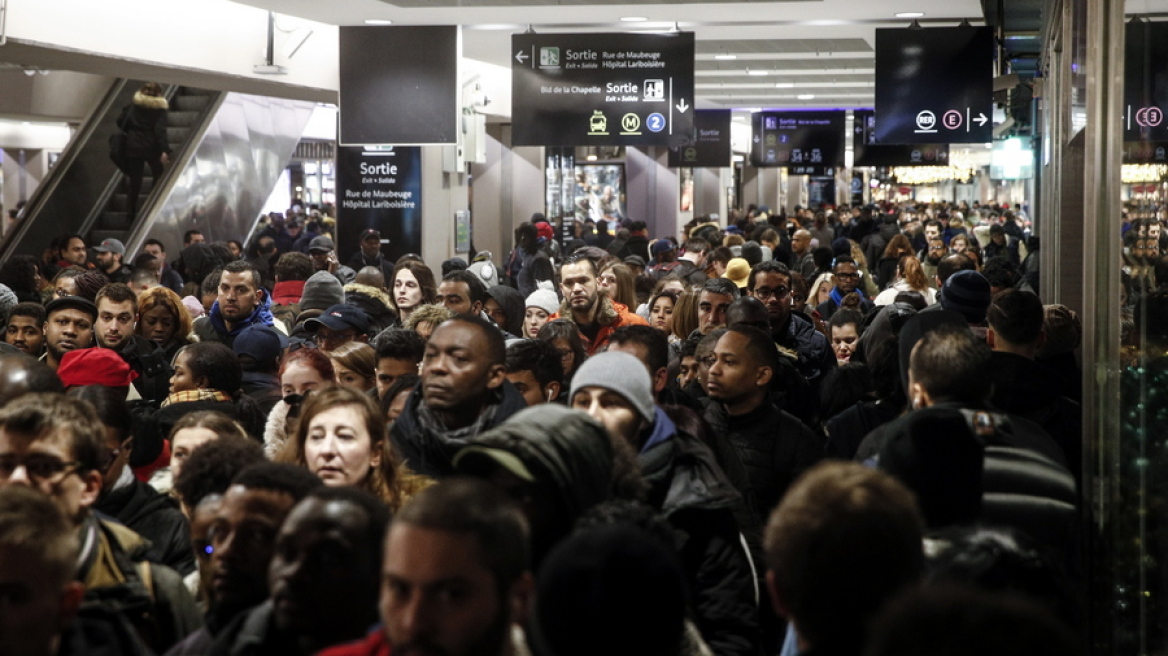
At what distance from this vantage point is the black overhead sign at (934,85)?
11781 mm

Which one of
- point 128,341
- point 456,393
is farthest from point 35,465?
point 128,341

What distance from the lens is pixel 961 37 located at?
11.8 m

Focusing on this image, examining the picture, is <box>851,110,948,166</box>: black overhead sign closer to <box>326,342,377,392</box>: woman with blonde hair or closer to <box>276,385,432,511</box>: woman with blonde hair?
<box>326,342,377,392</box>: woman with blonde hair

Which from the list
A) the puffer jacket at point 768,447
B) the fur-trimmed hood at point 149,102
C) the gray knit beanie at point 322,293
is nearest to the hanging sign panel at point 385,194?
the fur-trimmed hood at point 149,102

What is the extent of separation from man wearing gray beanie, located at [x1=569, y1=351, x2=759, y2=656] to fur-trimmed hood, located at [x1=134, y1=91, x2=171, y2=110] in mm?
14903

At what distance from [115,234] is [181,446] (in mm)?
14668

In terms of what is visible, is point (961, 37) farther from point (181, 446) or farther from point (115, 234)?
point (115, 234)

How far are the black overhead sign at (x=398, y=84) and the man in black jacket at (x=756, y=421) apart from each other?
23.7 feet

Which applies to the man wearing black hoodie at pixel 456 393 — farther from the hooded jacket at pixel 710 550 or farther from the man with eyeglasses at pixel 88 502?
the man with eyeglasses at pixel 88 502

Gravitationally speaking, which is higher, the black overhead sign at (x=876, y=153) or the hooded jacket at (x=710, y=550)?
the black overhead sign at (x=876, y=153)

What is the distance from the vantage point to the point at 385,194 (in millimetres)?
15625

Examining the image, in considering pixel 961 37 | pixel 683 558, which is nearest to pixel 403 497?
pixel 683 558

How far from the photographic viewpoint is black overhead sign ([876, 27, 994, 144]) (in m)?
11.8

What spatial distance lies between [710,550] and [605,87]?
9.12 meters
